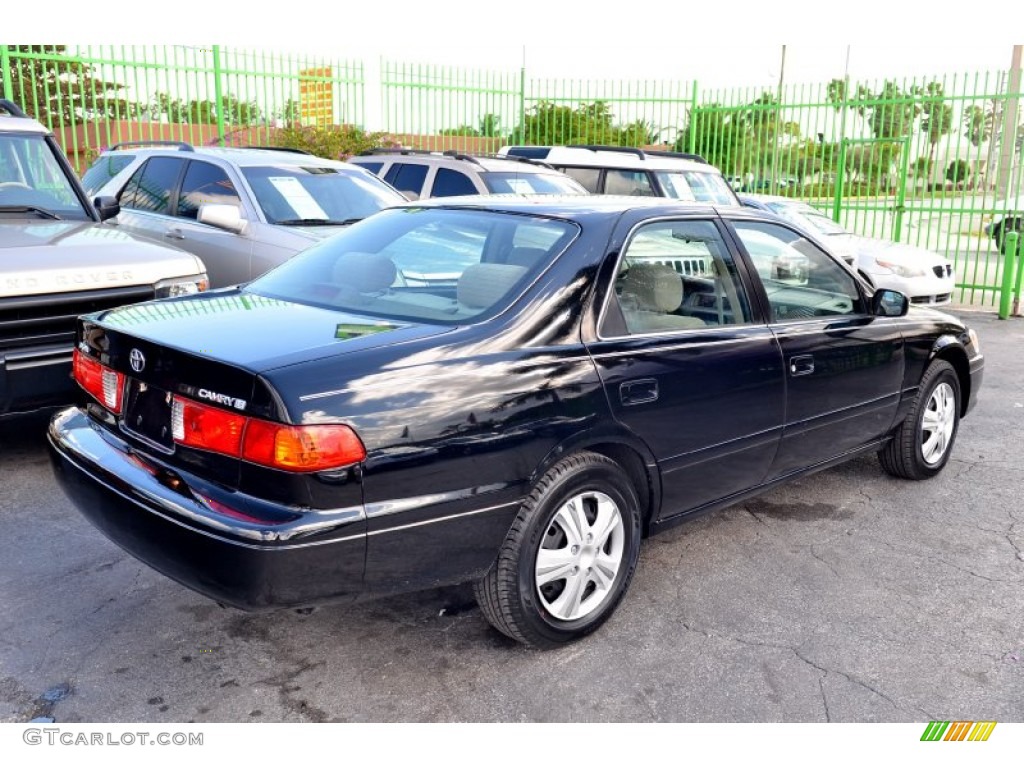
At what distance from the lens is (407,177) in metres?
9.56

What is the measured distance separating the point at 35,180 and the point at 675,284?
4460 millimetres

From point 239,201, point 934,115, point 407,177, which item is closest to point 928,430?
point 239,201

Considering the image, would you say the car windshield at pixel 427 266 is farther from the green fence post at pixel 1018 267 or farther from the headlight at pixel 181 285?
the green fence post at pixel 1018 267

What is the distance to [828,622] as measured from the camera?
3.63 metres

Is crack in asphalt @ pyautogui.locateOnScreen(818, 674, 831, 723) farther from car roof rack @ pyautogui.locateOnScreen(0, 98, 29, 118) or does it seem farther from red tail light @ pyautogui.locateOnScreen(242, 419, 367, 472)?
car roof rack @ pyautogui.locateOnScreen(0, 98, 29, 118)

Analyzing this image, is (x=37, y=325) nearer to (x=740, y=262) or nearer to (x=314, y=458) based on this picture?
(x=314, y=458)

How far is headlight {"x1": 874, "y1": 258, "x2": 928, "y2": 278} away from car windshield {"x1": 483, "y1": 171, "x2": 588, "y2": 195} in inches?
176

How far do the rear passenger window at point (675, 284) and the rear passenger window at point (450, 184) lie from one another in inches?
203

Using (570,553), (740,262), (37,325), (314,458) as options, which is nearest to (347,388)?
(314,458)

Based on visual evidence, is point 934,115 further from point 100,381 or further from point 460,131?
point 100,381

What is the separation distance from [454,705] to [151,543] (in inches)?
42.5

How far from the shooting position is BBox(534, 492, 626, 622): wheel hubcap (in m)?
3.26

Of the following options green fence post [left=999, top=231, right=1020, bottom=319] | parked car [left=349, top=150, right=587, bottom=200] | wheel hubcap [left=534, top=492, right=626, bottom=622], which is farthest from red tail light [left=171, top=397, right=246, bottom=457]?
green fence post [left=999, top=231, right=1020, bottom=319]
